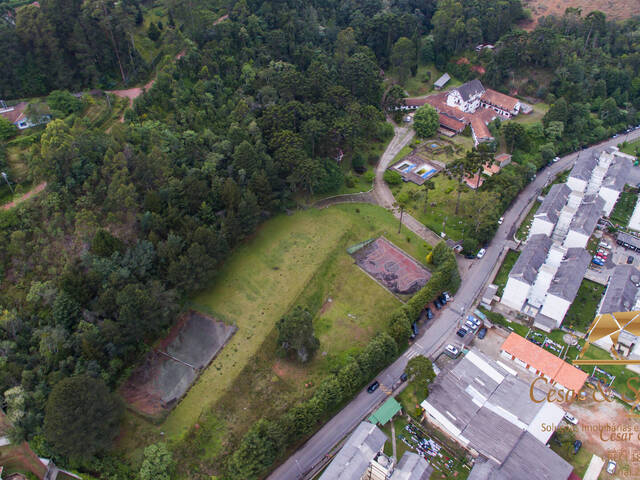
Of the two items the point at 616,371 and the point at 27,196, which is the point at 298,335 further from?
the point at 27,196

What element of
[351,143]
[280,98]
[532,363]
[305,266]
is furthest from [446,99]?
[532,363]

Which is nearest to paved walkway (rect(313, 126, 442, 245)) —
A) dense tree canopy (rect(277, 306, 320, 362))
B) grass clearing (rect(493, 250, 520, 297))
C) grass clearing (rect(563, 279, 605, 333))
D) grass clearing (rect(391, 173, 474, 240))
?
grass clearing (rect(391, 173, 474, 240))

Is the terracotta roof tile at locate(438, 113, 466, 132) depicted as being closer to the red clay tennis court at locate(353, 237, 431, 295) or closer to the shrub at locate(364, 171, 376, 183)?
the shrub at locate(364, 171, 376, 183)

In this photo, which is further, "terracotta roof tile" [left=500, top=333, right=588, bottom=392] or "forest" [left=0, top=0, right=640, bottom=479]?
"terracotta roof tile" [left=500, top=333, right=588, bottom=392]

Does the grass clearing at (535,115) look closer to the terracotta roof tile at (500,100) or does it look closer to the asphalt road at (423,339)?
the terracotta roof tile at (500,100)

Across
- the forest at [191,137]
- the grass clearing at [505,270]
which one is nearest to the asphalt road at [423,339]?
the grass clearing at [505,270]
